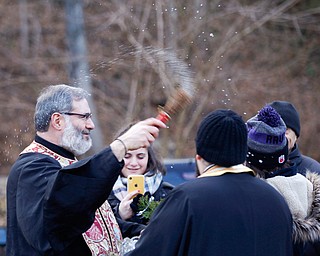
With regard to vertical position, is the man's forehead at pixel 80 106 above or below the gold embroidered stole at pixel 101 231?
above

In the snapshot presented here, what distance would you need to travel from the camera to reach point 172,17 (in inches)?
512

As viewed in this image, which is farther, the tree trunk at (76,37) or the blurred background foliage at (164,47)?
the tree trunk at (76,37)

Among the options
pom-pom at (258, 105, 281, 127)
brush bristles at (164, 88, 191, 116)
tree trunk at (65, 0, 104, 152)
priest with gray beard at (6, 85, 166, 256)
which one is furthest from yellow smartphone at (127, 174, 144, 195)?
tree trunk at (65, 0, 104, 152)

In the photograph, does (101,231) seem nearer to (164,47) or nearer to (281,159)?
(281,159)

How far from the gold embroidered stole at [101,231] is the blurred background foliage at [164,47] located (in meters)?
7.41

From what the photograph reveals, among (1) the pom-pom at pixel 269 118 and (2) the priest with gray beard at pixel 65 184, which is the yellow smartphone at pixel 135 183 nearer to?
(2) the priest with gray beard at pixel 65 184

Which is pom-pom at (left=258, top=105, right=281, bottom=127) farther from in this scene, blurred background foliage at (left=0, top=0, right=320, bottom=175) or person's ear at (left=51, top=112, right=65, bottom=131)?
blurred background foliage at (left=0, top=0, right=320, bottom=175)

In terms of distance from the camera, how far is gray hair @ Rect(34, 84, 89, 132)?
15.3 feet

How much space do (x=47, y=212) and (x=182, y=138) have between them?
8974 mm

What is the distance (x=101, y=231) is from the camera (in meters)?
4.66

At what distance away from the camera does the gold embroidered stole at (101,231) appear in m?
4.54

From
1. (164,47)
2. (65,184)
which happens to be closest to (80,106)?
(65,184)

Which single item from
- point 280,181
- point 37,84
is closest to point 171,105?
point 280,181

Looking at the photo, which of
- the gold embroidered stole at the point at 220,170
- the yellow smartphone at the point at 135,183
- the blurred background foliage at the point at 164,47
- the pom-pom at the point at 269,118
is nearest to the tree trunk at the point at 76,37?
the blurred background foliage at the point at 164,47
